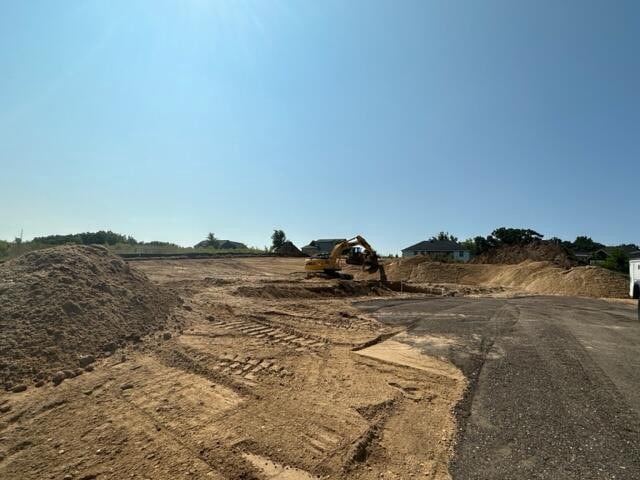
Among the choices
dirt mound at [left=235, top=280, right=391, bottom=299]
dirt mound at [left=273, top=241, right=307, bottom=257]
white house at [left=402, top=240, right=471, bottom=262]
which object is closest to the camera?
dirt mound at [left=235, top=280, right=391, bottom=299]

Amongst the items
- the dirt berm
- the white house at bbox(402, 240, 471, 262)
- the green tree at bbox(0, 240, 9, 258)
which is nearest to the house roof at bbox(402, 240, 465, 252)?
the white house at bbox(402, 240, 471, 262)

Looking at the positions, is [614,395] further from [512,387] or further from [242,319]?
[242,319]

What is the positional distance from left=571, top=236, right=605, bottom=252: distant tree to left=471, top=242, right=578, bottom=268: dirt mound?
1589 inches

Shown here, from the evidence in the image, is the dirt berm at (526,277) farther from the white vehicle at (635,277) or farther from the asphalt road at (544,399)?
the asphalt road at (544,399)

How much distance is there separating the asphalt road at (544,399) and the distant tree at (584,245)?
81.0 m

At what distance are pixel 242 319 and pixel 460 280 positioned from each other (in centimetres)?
2991

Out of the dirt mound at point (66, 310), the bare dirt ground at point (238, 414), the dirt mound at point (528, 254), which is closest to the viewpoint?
the bare dirt ground at point (238, 414)

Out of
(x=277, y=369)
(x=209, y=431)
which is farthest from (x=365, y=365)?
(x=209, y=431)

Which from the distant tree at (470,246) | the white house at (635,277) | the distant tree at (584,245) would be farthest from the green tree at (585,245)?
the white house at (635,277)

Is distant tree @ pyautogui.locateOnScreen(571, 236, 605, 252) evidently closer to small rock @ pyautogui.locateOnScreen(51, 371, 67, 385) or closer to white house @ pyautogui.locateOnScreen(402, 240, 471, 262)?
white house @ pyautogui.locateOnScreen(402, 240, 471, 262)

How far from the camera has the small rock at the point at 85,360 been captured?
19.9 feet

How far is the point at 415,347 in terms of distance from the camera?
8.23 m

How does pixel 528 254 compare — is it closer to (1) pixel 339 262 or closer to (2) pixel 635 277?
(2) pixel 635 277

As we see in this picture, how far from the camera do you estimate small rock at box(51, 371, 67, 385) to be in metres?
5.42
